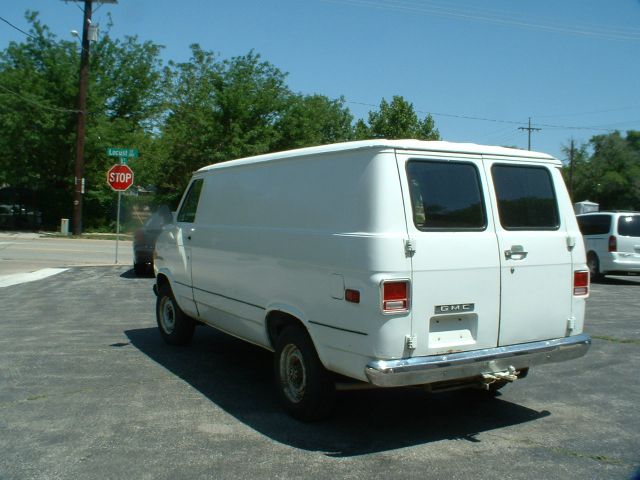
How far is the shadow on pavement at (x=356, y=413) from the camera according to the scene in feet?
16.6

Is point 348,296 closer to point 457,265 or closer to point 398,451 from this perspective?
point 457,265

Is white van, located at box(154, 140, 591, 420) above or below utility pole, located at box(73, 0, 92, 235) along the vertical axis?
below

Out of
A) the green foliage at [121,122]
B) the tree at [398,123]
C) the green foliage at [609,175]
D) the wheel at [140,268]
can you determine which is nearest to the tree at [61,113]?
the green foliage at [121,122]

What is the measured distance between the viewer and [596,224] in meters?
17.0

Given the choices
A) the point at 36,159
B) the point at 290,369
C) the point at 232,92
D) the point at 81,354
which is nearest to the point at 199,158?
the point at 232,92

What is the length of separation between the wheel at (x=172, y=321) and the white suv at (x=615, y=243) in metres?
11.9

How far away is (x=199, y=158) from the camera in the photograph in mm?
35312

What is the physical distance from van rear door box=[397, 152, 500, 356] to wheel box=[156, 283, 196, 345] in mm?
4197

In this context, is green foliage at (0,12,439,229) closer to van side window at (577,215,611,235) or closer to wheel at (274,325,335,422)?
van side window at (577,215,611,235)

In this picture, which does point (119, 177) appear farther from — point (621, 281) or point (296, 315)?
point (296, 315)

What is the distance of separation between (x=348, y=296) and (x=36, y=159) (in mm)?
33548

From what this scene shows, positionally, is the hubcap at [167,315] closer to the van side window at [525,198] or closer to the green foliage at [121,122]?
the van side window at [525,198]

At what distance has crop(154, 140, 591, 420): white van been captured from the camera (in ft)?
15.2

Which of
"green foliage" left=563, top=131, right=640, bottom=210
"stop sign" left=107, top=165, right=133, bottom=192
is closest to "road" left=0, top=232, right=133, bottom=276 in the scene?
"stop sign" left=107, top=165, right=133, bottom=192
